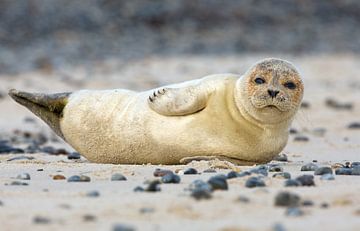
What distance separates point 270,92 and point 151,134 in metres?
0.82

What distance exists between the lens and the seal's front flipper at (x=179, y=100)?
21.1 feet

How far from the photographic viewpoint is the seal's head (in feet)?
20.6

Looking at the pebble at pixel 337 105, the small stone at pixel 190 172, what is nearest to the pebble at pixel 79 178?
the small stone at pixel 190 172

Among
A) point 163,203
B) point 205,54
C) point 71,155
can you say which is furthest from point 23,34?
point 163,203

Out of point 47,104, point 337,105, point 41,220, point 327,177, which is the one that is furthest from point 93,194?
point 337,105

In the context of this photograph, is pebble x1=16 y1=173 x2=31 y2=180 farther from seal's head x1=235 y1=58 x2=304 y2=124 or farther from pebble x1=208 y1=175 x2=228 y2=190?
seal's head x1=235 y1=58 x2=304 y2=124

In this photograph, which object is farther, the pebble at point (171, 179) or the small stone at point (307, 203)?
the pebble at point (171, 179)

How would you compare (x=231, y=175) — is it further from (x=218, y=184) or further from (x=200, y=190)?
(x=200, y=190)

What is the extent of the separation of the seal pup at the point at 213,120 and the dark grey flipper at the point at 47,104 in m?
0.49

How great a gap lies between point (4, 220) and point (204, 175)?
5.90ft

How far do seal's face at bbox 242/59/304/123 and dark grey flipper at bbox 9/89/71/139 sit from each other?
55.4 inches

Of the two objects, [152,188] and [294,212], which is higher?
[152,188]

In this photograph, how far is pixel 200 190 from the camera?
473 centimetres

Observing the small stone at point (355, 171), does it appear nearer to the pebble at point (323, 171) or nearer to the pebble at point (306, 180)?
the pebble at point (323, 171)
